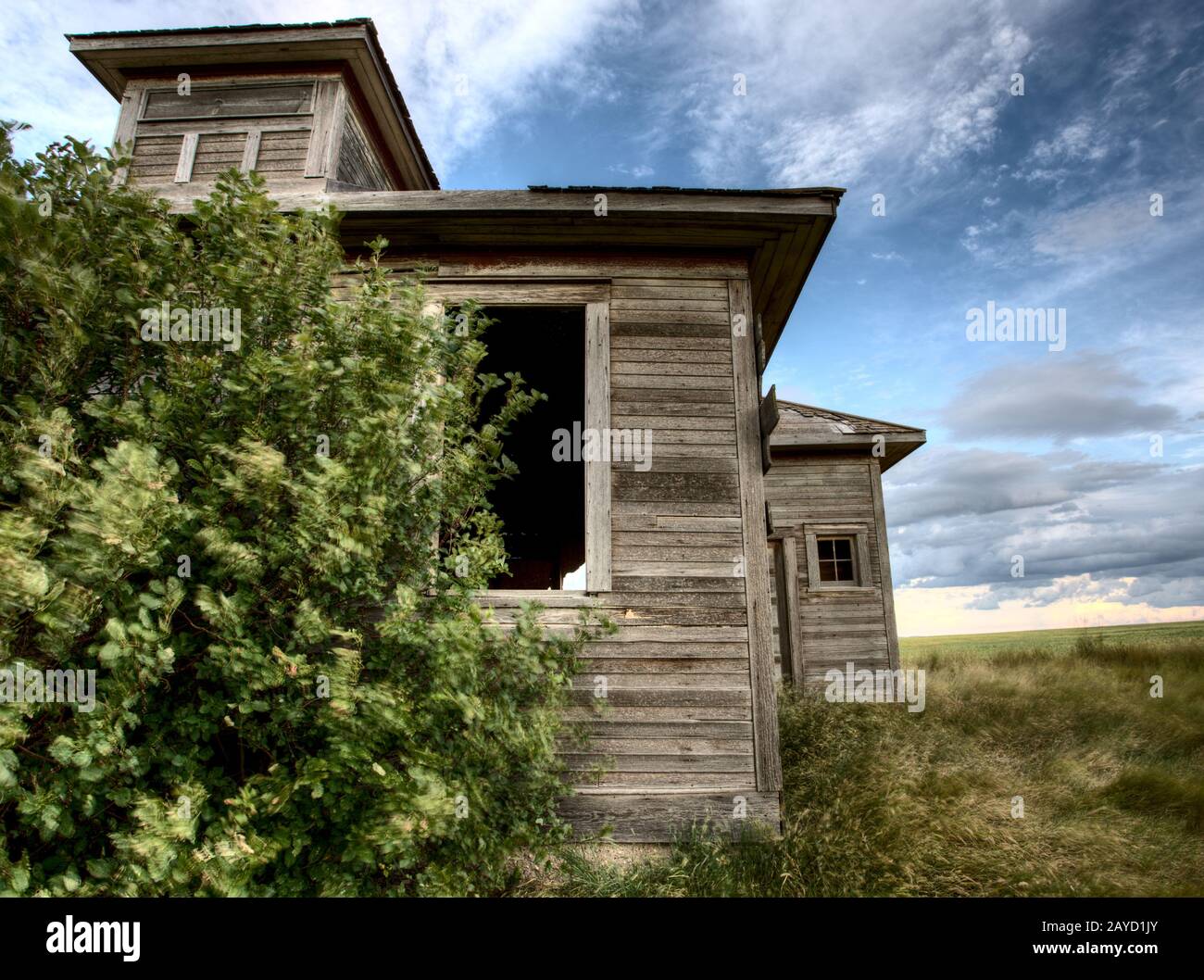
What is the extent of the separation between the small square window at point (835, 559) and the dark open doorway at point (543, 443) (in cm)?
458

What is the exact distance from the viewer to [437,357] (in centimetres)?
366

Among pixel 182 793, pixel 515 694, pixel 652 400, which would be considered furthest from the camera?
pixel 652 400

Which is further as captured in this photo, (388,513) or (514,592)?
(514,592)

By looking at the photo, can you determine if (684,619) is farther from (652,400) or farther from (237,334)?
(237,334)

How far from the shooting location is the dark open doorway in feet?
22.3

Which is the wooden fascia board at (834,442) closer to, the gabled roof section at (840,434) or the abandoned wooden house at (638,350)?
the gabled roof section at (840,434)

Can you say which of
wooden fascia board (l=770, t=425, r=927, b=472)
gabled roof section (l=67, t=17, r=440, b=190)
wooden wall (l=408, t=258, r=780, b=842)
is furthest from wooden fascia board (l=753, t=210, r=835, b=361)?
gabled roof section (l=67, t=17, r=440, b=190)

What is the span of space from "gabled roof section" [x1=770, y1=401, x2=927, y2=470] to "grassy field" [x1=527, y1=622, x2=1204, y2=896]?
4702mm

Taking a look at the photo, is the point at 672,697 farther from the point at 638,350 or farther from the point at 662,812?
the point at 638,350

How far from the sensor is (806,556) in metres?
11.1
